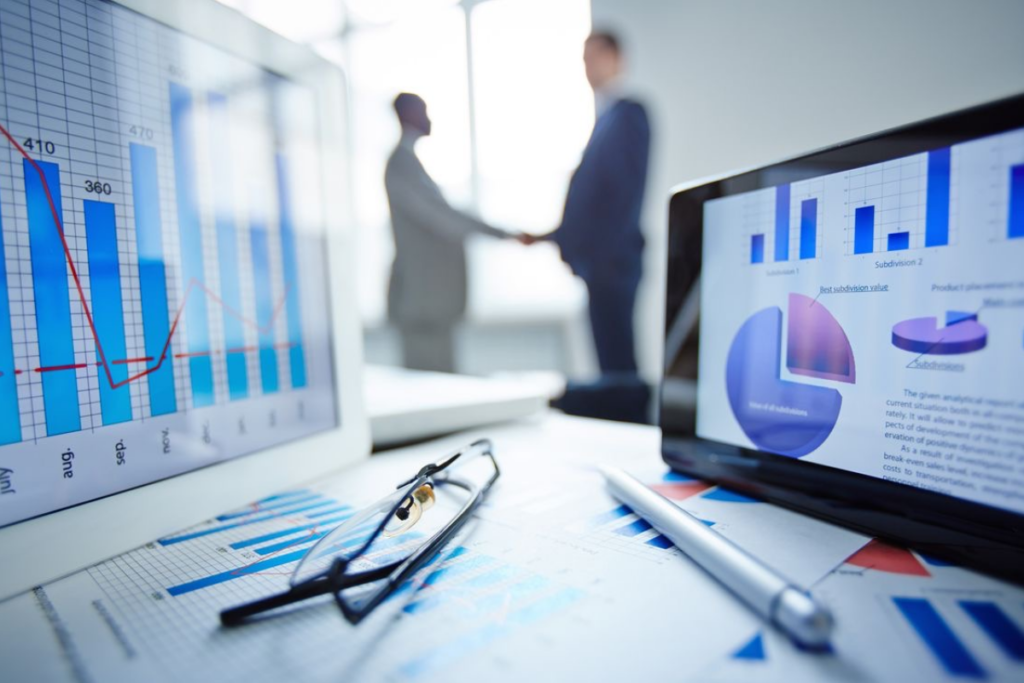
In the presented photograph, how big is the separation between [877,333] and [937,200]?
0.27 feet

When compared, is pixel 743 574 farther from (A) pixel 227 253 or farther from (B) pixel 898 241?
(A) pixel 227 253

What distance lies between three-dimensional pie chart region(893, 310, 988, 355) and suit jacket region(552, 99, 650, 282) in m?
1.38

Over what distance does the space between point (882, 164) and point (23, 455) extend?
526 millimetres

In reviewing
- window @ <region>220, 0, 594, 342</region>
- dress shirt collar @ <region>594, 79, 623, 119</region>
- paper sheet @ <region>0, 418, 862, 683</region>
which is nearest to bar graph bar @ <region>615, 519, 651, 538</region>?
paper sheet @ <region>0, 418, 862, 683</region>

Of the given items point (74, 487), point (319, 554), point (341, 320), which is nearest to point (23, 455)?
point (74, 487)

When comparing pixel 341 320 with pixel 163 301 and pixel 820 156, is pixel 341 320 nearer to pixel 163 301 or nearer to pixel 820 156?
A: pixel 163 301

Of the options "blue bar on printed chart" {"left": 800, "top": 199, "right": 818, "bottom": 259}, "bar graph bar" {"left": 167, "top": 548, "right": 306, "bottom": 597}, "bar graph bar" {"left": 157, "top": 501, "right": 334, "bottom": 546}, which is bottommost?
"bar graph bar" {"left": 157, "top": 501, "right": 334, "bottom": 546}

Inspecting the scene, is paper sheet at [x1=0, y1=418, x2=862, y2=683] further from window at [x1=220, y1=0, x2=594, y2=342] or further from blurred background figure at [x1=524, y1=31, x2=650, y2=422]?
window at [x1=220, y1=0, x2=594, y2=342]

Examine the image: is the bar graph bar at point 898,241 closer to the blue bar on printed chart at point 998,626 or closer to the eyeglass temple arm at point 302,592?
the blue bar on printed chart at point 998,626

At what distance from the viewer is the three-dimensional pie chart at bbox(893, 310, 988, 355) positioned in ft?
0.94

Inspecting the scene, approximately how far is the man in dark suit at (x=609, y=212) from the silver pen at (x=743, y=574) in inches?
53.5

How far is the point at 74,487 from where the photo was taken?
313 mm

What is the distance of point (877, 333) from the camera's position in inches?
13.0

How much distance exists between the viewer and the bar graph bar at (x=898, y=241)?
32 cm
